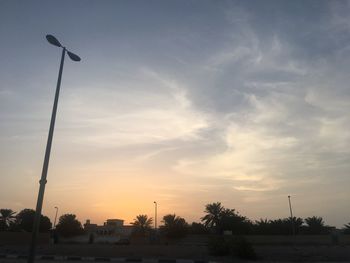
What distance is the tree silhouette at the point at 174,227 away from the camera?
210 feet

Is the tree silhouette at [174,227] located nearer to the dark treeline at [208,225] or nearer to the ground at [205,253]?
the dark treeline at [208,225]

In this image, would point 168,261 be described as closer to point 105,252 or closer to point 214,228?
point 105,252

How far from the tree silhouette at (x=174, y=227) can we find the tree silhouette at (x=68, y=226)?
79.3 ft

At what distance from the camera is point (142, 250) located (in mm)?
37312

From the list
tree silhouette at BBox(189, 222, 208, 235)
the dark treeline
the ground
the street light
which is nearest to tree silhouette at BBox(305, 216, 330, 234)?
the dark treeline

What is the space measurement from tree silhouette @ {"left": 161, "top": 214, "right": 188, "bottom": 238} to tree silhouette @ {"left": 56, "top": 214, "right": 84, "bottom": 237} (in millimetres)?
24160

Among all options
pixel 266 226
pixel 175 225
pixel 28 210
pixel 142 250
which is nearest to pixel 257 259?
pixel 142 250

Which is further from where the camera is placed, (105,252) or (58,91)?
(105,252)

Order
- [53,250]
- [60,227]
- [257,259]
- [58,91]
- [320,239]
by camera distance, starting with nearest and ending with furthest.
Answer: [58,91], [257,259], [53,250], [320,239], [60,227]

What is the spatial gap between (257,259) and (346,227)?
51.4 m

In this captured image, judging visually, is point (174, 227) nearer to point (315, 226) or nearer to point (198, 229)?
point (198, 229)

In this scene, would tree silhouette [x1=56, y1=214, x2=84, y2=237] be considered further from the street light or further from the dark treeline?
the street light

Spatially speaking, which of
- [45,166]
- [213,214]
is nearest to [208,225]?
[213,214]

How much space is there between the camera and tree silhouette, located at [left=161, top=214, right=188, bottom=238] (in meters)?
64.1
